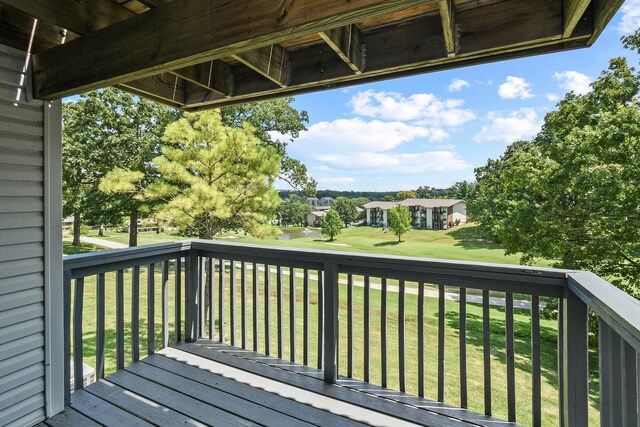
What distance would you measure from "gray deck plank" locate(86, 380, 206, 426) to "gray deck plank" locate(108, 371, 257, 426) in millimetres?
30

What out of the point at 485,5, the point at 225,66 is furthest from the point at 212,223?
the point at 485,5

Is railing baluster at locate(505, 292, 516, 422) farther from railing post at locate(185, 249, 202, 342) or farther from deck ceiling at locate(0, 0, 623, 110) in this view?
railing post at locate(185, 249, 202, 342)

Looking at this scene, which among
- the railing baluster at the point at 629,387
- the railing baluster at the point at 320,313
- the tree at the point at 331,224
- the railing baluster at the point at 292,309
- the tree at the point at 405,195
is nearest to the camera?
the railing baluster at the point at 629,387

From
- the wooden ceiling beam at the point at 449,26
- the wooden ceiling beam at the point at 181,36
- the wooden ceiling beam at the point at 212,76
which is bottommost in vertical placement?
the wooden ceiling beam at the point at 181,36

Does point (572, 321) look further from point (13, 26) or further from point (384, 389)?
point (13, 26)

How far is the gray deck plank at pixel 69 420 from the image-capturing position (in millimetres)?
1904

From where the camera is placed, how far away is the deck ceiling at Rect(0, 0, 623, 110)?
1.15m

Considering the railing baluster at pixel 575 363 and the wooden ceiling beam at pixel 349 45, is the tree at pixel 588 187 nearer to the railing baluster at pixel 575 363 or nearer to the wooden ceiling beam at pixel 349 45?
the railing baluster at pixel 575 363

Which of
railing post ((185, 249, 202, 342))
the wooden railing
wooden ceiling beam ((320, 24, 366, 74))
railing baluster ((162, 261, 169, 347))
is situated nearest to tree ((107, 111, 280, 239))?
railing post ((185, 249, 202, 342))

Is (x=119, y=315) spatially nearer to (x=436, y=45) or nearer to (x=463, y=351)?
(x=463, y=351)

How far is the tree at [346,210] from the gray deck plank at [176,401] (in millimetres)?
14932

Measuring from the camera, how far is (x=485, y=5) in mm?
1611

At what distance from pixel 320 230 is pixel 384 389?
49.3 feet

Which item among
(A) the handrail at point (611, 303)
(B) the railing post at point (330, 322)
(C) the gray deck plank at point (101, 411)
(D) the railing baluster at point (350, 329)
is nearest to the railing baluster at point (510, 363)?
(A) the handrail at point (611, 303)
